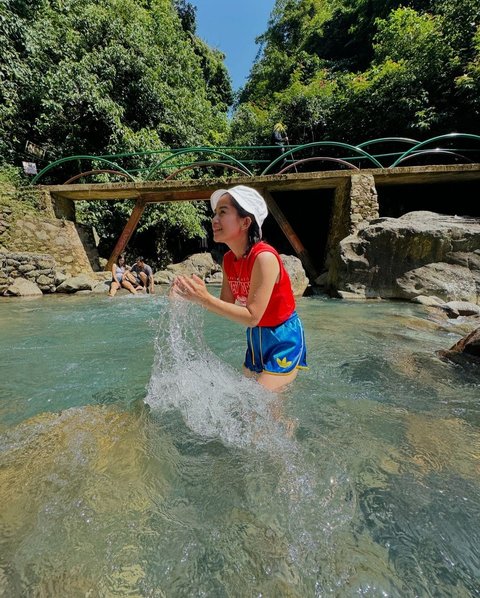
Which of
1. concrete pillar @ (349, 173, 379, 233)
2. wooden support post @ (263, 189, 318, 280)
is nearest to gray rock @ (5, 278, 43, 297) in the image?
wooden support post @ (263, 189, 318, 280)

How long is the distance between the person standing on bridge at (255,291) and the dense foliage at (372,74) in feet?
43.5

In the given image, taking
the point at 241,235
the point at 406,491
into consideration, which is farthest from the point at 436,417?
the point at 241,235

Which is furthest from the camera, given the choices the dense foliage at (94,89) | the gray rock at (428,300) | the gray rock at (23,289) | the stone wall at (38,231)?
the dense foliage at (94,89)

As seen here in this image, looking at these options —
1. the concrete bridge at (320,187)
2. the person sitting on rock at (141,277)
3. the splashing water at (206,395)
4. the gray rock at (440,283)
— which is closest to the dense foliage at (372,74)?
the concrete bridge at (320,187)

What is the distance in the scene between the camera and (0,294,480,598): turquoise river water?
38.3 inches

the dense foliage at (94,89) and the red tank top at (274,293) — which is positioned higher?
the dense foliage at (94,89)

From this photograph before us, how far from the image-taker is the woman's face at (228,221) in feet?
5.51

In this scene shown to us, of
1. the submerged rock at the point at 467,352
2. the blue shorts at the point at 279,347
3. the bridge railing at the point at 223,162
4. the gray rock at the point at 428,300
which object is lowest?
the gray rock at the point at 428,300

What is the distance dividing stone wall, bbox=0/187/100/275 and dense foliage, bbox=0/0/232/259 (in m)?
2.29

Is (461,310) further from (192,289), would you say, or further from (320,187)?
(320,187)

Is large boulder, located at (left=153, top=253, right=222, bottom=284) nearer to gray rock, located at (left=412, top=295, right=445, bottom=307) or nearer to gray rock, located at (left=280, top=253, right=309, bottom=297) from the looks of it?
gray rock, located at (left=280, top=253, right=309, bottom=297)

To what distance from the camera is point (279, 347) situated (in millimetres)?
1830

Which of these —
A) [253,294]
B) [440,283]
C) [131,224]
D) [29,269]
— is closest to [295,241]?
[440,283]

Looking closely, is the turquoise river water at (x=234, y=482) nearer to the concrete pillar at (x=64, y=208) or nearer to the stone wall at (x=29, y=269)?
the stone wall at (x=29, y=269)
